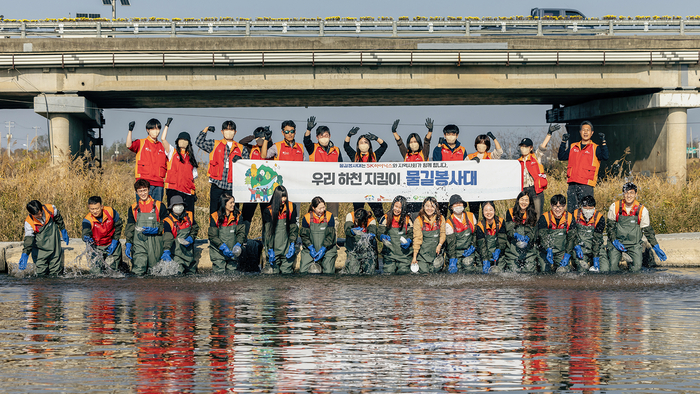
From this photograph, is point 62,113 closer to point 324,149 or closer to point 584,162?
point 324,149

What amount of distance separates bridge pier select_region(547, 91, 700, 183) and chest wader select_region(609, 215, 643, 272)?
1596 cm

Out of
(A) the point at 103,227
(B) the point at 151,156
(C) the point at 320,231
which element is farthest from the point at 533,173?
(A) the point at 103,227

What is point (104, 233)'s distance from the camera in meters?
11.5

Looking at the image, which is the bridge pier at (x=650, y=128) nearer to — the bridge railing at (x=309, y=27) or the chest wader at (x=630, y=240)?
the bridge railing at (x=309, y=27)

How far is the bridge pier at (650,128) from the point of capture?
2812cm

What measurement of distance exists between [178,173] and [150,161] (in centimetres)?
54

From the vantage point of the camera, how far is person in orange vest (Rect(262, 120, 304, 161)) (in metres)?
12.1

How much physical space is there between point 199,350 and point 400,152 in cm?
729

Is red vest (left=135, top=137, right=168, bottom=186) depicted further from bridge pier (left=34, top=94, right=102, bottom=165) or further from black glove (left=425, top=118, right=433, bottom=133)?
bridge pier (left=34, top=94, right=102, bottom=165)

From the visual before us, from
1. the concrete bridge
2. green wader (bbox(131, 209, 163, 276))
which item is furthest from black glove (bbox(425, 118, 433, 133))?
the concrete bridge

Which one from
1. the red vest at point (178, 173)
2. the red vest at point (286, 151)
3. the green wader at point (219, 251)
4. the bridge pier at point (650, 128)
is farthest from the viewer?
the bridge pier at point (650, 128)

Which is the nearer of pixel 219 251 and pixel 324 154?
pixel 219 251

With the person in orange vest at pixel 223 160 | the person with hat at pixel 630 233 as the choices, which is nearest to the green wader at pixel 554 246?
the person with hat at pixel 630 233

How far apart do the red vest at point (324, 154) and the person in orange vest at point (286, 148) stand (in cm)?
21
